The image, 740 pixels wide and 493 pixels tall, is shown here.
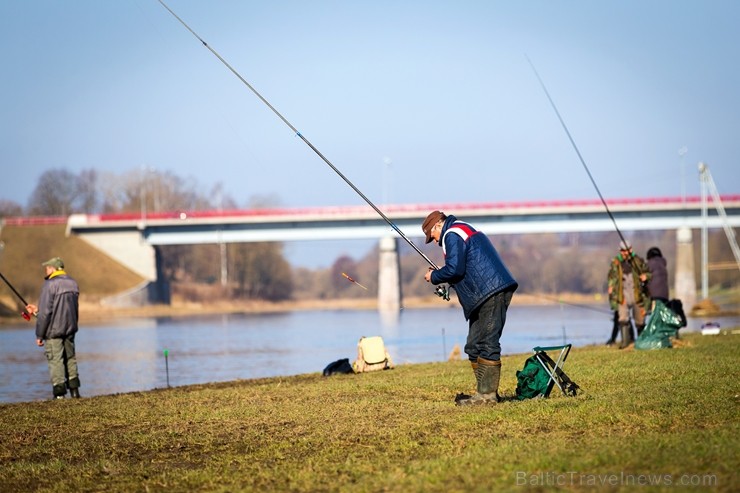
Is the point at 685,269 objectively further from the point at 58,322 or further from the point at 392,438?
the point at 392,438

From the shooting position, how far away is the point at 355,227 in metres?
81.4

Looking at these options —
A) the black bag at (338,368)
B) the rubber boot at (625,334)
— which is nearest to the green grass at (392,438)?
the black bag at (338,368)

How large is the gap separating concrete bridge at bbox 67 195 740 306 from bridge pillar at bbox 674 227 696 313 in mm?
838

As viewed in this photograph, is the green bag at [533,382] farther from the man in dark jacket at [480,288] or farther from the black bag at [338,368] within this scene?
the black bag at [338,368]

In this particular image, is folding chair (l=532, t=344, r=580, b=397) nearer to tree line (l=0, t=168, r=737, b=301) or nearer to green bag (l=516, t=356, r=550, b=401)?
green bag (l=516, t=356, r=550, b=401)

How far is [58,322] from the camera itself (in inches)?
615

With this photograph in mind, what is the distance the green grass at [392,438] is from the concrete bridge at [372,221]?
65447mm

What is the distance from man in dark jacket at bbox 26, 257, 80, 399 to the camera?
1561 centimetres

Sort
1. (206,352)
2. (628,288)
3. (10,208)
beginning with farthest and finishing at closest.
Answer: (10,208)
(206,352)
(628,288)

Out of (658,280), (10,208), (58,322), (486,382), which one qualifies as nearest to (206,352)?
(658,280)

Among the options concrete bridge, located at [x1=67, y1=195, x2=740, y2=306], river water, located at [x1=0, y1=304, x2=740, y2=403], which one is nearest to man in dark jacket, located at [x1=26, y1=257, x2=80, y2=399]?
river water, located at [x1=0, y1=304, x2=740, y2=403]

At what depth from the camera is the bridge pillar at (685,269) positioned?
259 ft

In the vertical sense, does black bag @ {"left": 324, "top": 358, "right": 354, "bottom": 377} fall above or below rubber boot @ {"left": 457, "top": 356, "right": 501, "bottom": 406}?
below

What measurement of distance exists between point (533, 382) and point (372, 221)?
70.3m
